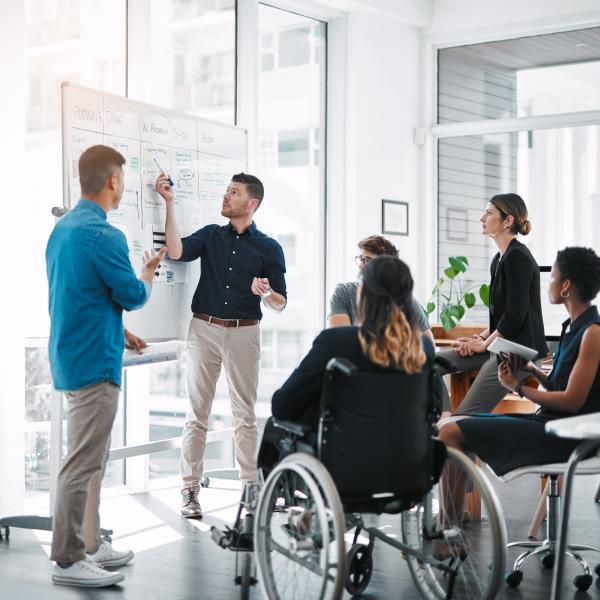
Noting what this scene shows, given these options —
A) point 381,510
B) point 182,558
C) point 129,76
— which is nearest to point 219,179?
point 129,76

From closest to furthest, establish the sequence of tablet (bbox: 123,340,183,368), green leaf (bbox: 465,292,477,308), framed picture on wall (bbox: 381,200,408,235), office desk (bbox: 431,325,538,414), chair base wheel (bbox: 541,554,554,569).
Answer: chair base wheel (bbox: 541,554,554,569), tablet (bbox: 123,340,183,368), office desk (bbox: 431,325,538,414), green leaf (bbox: 465,292,477,308), framed picture on wall (bbox: 381,200,408,235)

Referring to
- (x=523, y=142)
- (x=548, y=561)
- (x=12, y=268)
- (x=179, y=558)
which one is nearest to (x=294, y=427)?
(x=179, y=558)

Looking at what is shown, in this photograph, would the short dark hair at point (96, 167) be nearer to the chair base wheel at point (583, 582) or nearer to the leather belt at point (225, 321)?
the leather belt at point (225, 321)

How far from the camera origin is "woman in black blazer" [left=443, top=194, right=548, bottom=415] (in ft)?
13.7

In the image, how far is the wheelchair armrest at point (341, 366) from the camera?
264 cm

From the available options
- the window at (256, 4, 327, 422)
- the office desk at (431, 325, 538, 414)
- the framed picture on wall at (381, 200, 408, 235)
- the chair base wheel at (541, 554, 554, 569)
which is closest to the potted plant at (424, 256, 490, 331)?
the framed picture on wall at (381, 200, 408, 235)

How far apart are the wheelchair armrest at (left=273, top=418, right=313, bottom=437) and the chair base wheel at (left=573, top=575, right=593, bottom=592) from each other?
1.23 metres

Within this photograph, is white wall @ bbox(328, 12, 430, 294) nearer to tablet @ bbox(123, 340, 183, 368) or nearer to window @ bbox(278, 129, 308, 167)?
window @ bbox(278, 129, 308, 167)

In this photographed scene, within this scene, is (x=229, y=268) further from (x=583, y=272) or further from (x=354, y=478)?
(x=354, y=478)

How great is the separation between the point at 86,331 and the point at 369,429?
1113mm

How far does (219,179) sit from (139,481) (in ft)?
5.61

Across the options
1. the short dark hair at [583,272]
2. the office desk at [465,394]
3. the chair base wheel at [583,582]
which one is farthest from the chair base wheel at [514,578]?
the office desk at [465,394]

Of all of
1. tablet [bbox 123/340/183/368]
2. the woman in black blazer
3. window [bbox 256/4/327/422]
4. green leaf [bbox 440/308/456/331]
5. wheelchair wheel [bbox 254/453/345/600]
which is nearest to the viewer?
wheelchair wheel [bbox 254/453/345/600]

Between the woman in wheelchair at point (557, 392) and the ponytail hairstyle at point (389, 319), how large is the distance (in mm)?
582
